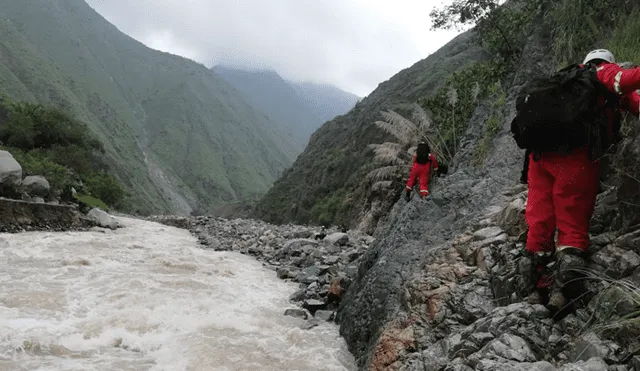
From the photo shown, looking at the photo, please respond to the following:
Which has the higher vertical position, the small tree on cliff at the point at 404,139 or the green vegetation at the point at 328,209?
the small tree on cliff at the point at 404,139

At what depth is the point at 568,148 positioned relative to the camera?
354 cm

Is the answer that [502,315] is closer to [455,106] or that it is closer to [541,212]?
[541,212]

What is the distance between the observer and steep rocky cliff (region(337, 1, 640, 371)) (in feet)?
9.85

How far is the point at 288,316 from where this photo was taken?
23.9 ft

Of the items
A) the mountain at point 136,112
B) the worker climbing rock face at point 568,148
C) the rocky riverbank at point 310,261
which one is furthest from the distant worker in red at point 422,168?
the mountain at point 136,112

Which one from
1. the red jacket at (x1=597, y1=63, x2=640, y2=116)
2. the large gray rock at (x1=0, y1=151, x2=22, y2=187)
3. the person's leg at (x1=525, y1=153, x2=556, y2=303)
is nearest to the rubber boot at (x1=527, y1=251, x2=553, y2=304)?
the person's leg at (x1=525, y1=153, x2=556, y2=303)

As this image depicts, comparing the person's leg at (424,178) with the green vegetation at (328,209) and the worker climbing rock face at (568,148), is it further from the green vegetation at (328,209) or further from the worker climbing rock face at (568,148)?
the green vegetation at (328,209)

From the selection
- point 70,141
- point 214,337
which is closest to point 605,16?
point 214,337

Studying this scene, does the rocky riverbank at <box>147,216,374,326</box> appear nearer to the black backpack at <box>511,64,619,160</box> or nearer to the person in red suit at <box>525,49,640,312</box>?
the person in red suit at <box>525,49,640,312</box>

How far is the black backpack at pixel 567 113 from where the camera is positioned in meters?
3.40

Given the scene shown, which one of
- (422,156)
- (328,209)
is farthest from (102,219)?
(328,209)

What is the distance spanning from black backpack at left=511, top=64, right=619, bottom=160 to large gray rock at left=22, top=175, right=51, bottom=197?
1800 cm

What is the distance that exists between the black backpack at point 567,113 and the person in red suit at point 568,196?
0.07 metres

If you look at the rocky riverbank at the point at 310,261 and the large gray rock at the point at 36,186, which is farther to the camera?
the large gray rock at the point at 36,186
